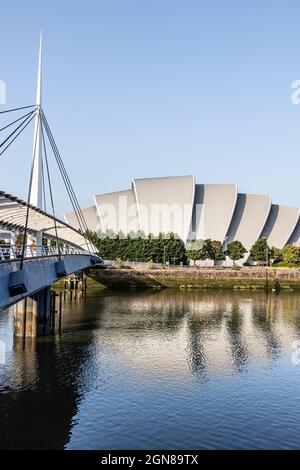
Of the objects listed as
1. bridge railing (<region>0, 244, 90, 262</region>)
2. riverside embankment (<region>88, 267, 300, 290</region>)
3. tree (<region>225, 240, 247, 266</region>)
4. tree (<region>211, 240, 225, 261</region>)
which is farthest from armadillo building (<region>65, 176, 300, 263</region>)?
bridge railing (<region>0, 244, 90, 262</region>)

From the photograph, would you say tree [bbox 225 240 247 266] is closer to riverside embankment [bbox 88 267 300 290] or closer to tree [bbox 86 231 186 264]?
tree [bbox 86 231 186 264]

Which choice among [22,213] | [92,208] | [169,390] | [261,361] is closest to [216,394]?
[169,390]

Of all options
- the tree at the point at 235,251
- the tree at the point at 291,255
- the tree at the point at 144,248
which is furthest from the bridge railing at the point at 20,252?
the tree at the point at 235,251

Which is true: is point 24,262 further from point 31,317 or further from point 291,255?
point 291,255

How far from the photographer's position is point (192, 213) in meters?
89.1

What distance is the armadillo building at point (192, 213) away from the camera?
88.4 m

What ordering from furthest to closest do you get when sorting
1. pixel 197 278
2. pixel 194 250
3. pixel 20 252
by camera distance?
pixel 194 250
pixel 197 278
pixel 20 252

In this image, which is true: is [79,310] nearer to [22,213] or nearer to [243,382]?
[22,213]

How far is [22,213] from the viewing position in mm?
20875

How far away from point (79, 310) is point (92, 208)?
2270 inches

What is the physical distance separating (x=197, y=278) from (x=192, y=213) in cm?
2863

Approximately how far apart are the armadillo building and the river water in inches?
2203

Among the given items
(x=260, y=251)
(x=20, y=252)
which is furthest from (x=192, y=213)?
(x=20, y=252)
